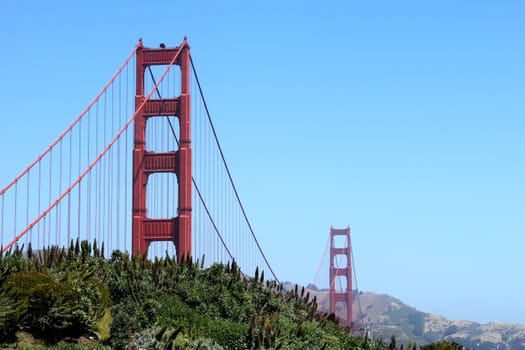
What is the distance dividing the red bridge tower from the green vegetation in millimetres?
17073

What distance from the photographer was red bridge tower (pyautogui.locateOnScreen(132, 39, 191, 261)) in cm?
4959

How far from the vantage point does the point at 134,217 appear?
49.7 m

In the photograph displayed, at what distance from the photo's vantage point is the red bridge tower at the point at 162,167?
163 feet

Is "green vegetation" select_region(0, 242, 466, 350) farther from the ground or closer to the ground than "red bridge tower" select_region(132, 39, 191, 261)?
closer to the ground

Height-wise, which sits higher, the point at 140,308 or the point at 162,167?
the point at 162,167

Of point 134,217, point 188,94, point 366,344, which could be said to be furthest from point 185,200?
point 366,344

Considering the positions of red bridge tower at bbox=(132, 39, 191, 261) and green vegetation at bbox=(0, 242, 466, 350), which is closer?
green vegetation at bbox=(0, 242, 466, 350)

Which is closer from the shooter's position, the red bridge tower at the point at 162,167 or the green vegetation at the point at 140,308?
the green vegetation at the point at 140,308

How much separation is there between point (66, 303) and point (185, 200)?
2646cm

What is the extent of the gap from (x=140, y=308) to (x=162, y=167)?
26203 millimetres

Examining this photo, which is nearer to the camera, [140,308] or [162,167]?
[140,308]

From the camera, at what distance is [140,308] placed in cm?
2492

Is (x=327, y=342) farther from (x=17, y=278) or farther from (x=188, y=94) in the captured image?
(x=188, y=94)

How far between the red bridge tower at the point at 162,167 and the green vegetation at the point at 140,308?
56.0 feet
